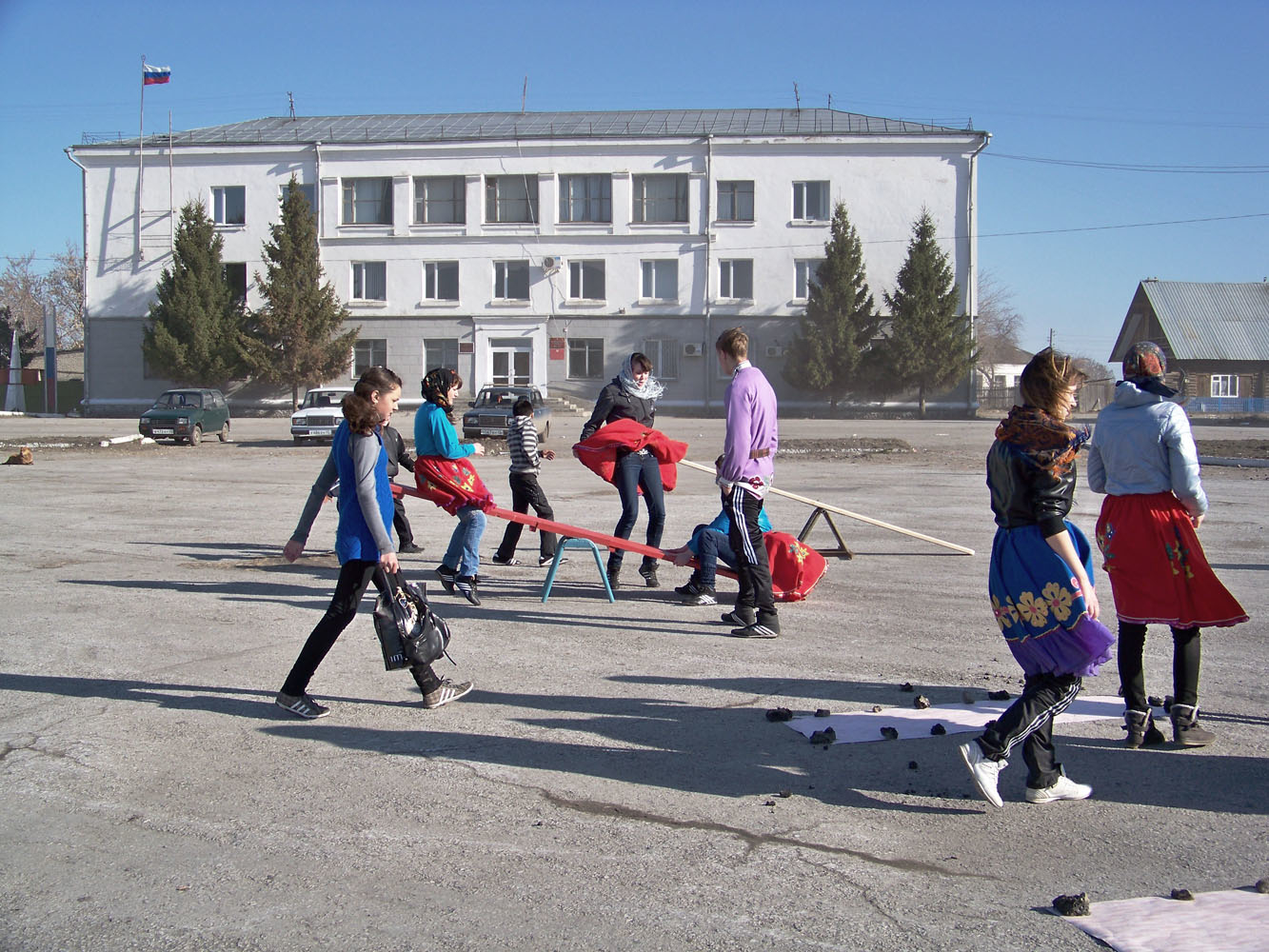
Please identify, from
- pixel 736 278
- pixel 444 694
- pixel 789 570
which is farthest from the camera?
pixel 736 278

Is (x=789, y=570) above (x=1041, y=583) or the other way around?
the other way around

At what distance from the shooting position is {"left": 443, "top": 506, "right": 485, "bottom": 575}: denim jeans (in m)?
8.80

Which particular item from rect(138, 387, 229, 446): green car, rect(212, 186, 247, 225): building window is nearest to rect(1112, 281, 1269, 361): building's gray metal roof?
rect(212, 186, 247, 225): building window

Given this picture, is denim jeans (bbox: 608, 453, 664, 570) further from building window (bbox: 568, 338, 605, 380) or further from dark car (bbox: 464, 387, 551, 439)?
building window (bbox: 568, 338, 605, 380)

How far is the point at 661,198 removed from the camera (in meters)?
49.9

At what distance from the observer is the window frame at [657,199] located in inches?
1957

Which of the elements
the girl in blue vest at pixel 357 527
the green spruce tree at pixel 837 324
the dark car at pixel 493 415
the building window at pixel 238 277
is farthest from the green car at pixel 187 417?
the girl in blue vest at pixel 357 527

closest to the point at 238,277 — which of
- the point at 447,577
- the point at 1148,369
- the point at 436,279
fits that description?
the point at 436,279

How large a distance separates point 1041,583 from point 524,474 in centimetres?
643

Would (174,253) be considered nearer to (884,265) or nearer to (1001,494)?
(884,265)

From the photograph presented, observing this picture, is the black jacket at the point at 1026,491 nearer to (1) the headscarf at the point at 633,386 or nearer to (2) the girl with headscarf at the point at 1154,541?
(2) the girl with headscarf at the point at 1154,541

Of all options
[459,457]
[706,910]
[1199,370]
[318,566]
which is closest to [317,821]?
[706,910]

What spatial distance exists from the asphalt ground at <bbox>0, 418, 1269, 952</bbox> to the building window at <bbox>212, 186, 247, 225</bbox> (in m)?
45.7

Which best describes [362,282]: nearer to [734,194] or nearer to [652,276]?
[652,276]
